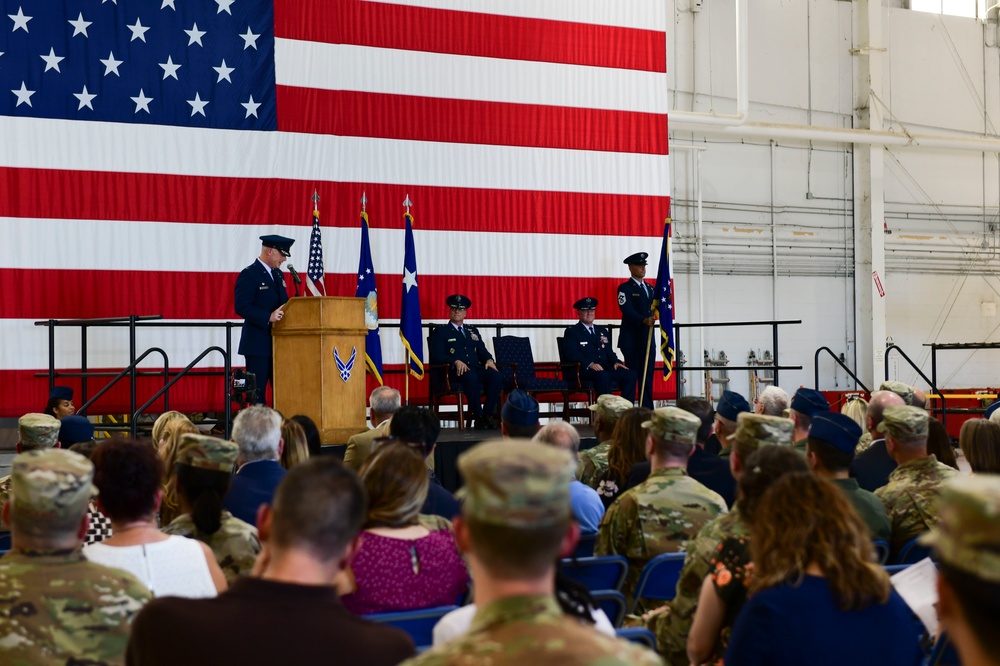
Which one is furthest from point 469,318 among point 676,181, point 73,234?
point 676,181

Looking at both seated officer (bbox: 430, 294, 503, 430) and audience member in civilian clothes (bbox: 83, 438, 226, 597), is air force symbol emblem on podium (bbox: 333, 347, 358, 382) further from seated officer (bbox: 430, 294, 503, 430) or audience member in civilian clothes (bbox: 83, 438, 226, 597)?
audience member in civilian clothes (bbox: 83, 438, 226, 597)

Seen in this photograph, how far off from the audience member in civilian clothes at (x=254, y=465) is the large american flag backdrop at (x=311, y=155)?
4.61 m

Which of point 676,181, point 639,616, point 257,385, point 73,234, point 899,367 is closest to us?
point 639,616

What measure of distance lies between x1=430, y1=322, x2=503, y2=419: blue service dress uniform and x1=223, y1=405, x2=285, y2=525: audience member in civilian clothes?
446 centimetres

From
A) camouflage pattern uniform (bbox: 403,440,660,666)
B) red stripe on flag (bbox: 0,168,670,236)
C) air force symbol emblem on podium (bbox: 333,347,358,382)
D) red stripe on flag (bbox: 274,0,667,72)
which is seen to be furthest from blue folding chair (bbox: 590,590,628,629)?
red stripe on flag (bbox: 274,0,667,72)

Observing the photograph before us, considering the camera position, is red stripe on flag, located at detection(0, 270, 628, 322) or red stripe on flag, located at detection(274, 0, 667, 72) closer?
red stripe on flag, located at detection(0, 270, 628, 322)

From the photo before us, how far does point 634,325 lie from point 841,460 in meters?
5.68

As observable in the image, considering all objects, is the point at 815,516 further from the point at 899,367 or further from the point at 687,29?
the point at 899,367

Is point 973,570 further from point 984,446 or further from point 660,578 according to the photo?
point 984,446

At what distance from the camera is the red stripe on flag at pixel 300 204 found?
744 cm

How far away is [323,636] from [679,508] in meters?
1.57

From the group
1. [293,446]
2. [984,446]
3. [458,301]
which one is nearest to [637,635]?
[984,446]

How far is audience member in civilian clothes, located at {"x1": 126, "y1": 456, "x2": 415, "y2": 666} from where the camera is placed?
1.41 metres

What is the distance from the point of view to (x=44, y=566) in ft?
5.59
